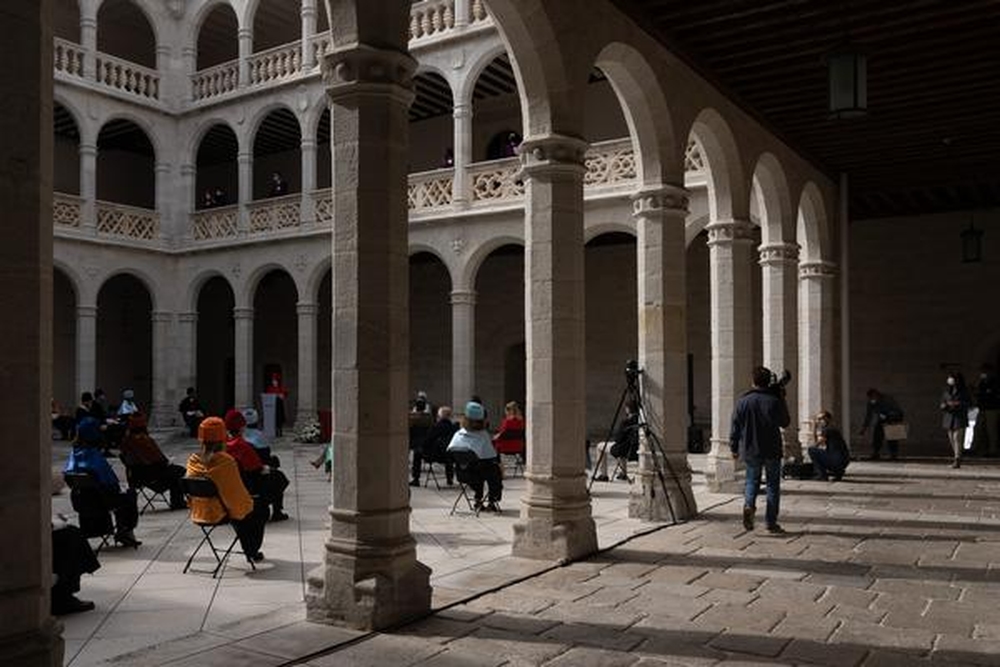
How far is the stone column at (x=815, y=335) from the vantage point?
45.0ft

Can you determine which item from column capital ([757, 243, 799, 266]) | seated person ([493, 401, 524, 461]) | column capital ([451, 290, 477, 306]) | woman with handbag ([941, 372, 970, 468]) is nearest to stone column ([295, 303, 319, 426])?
column capital ([451, 290, 477, 306])

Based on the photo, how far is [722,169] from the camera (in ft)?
32.6

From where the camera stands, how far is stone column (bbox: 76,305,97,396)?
20.5 m

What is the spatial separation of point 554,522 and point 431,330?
17.4 meters

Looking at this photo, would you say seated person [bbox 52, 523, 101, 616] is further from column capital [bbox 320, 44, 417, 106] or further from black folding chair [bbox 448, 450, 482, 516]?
black folding chair [bbox 448, 450, 482, 516]

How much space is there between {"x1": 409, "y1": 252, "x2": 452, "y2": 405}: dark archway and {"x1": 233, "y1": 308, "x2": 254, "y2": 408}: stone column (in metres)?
4.08

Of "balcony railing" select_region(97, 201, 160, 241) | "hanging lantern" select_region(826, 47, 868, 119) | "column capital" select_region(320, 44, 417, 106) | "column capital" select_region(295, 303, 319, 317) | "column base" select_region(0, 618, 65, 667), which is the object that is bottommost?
"column base" select_region(0, 618, 65, 667)

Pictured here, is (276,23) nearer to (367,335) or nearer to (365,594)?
(367,335)

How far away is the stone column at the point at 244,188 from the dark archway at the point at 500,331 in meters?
6.00

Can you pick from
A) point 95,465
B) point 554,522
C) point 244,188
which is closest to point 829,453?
point 554,522

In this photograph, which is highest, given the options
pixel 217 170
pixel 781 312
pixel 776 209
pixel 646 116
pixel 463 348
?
pixel 217 170

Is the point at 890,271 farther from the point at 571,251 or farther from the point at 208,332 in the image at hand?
the point at 208,332

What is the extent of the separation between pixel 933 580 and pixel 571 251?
3245 mm

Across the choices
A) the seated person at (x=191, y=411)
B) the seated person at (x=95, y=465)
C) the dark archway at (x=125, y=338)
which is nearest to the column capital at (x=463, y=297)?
the seated person at (x=191, y=411)
